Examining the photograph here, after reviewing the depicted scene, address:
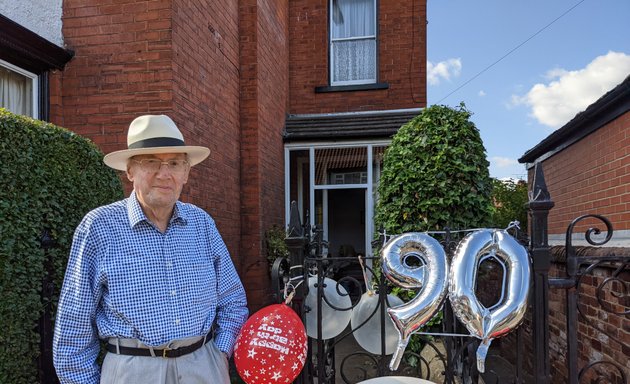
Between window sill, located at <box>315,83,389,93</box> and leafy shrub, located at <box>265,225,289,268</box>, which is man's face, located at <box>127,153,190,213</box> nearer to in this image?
leafy shrub, located at <box>265,225,289,268</box>

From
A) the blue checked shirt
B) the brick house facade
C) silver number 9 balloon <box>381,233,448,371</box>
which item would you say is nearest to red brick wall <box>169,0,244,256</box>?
the brick house facade

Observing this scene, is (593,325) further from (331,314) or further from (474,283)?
(331,314)

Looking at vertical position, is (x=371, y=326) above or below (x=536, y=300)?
below

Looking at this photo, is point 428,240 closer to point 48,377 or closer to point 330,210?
point 48,377

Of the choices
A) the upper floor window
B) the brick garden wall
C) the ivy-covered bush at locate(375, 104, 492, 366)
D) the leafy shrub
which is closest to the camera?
the brick garden wall

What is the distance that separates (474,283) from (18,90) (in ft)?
12.7

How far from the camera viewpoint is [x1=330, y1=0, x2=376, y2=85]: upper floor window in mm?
7699

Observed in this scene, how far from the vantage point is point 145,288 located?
1695 mm

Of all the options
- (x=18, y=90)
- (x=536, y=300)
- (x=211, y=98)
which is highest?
(x=211, y=98)

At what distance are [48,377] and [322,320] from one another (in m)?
1.38

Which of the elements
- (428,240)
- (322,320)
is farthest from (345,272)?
(428,240)

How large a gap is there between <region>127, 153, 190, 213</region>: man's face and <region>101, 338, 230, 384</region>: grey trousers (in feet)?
1.89

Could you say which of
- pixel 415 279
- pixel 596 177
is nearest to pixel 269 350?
pixel 415 279

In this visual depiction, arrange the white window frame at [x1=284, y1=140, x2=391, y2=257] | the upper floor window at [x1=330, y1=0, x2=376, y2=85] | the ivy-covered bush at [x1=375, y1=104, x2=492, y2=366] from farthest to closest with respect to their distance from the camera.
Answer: the upper floor window at [x1=330, y1=0, x2=376, y2=85] → the white window frame at [x1=284, y1=140, x2=391, y2=257] → the ivy-covered bush at [x1=375, y1=104, x2=492, y2=366]
